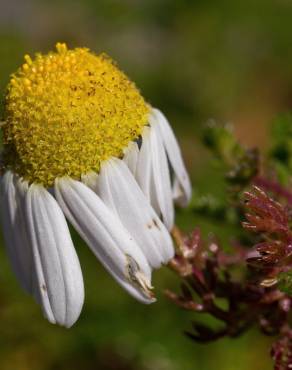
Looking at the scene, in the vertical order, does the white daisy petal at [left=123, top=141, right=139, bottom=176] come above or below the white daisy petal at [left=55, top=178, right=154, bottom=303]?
above

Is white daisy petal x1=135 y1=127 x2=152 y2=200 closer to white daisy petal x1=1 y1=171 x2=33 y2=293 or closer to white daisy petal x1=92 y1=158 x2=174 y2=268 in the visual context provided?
white daisy petal x1=92 y1=158 x2=174 y2=268

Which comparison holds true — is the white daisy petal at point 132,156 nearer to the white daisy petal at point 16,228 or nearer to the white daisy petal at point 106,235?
the white daisy petal at point 106,235

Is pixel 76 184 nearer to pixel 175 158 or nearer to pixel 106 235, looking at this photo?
pixel 106 235

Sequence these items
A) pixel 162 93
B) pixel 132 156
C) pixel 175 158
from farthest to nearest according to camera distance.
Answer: pixel 162 93 < pixel 175 158 < pixel 132 156

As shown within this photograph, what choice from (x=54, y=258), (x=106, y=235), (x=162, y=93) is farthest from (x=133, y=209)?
(x=162, y=93)

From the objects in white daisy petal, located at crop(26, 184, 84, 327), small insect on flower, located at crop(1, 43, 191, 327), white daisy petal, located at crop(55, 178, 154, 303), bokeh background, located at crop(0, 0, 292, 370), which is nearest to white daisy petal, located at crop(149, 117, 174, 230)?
small insect on flower, located at crop(1, 43, 191, 327)

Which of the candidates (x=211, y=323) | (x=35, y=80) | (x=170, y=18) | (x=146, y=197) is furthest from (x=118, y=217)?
(x=170, y=18)
